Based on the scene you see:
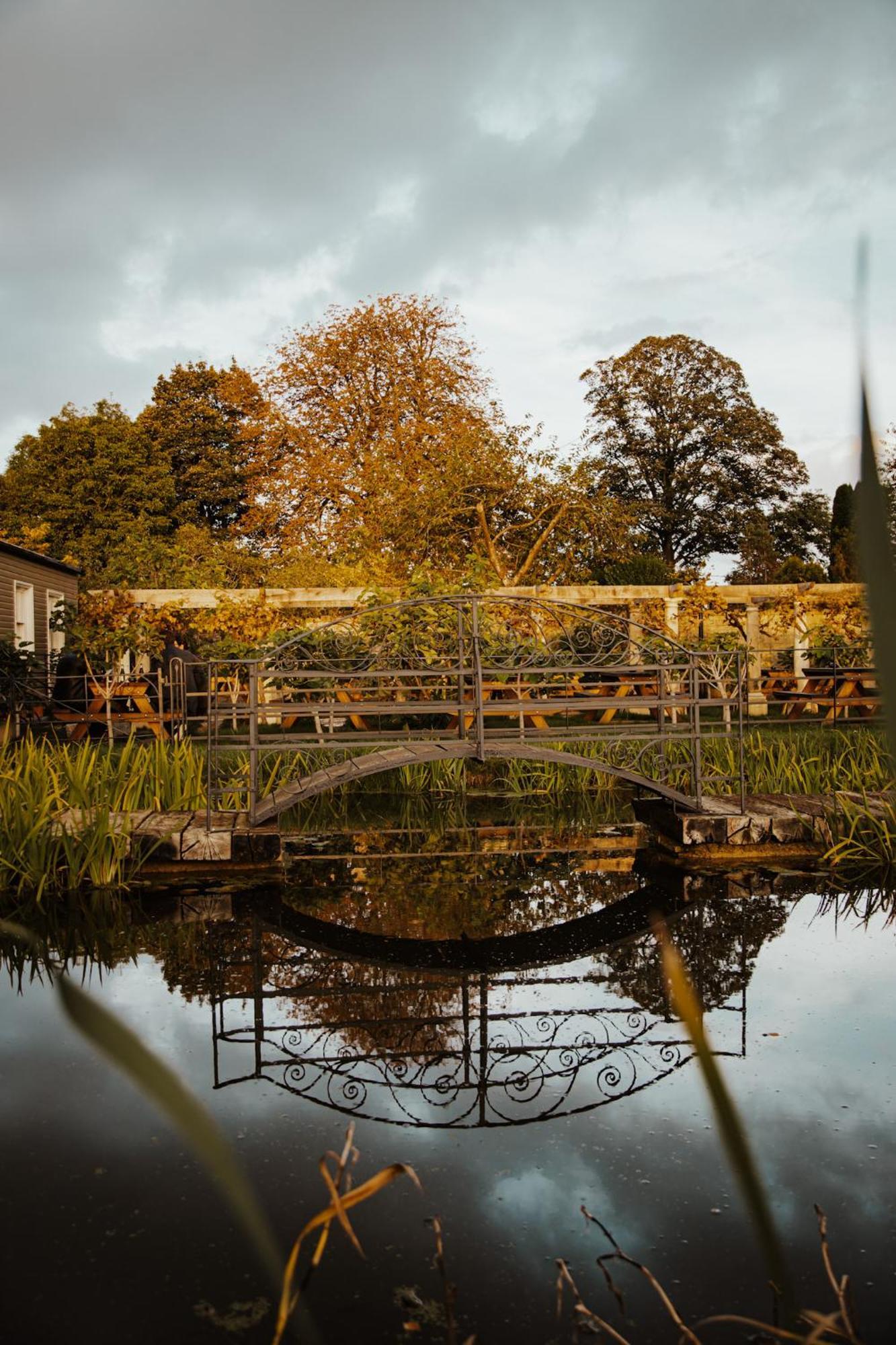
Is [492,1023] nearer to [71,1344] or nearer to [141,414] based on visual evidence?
[71,1344]

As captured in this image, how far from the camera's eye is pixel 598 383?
31.5m

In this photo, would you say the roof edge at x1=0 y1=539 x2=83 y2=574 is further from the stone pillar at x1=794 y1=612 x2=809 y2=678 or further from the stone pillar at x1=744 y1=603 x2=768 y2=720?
the stone pillar at x1=794 y1=612 x2=809 y2=678

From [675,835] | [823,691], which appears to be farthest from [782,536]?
[675,835]

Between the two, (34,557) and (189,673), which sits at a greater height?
(34,557)

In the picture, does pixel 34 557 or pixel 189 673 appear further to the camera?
pixel 34 557

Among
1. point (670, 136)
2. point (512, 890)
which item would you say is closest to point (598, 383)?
point (670, 136)

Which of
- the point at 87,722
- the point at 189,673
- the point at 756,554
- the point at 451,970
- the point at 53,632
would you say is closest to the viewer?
the point at 451,970

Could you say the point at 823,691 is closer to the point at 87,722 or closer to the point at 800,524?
the point at 87,722

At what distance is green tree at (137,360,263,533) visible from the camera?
2705cm

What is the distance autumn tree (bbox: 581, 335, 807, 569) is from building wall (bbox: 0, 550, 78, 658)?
17.0 meters

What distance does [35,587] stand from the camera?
53.8 feet

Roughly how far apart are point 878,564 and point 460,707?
554 cm

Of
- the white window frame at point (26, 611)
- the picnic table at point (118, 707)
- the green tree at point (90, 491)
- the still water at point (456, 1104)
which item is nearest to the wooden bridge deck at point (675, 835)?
the still water at point (456, 1104)

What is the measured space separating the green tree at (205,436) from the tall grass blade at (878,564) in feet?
89.0
